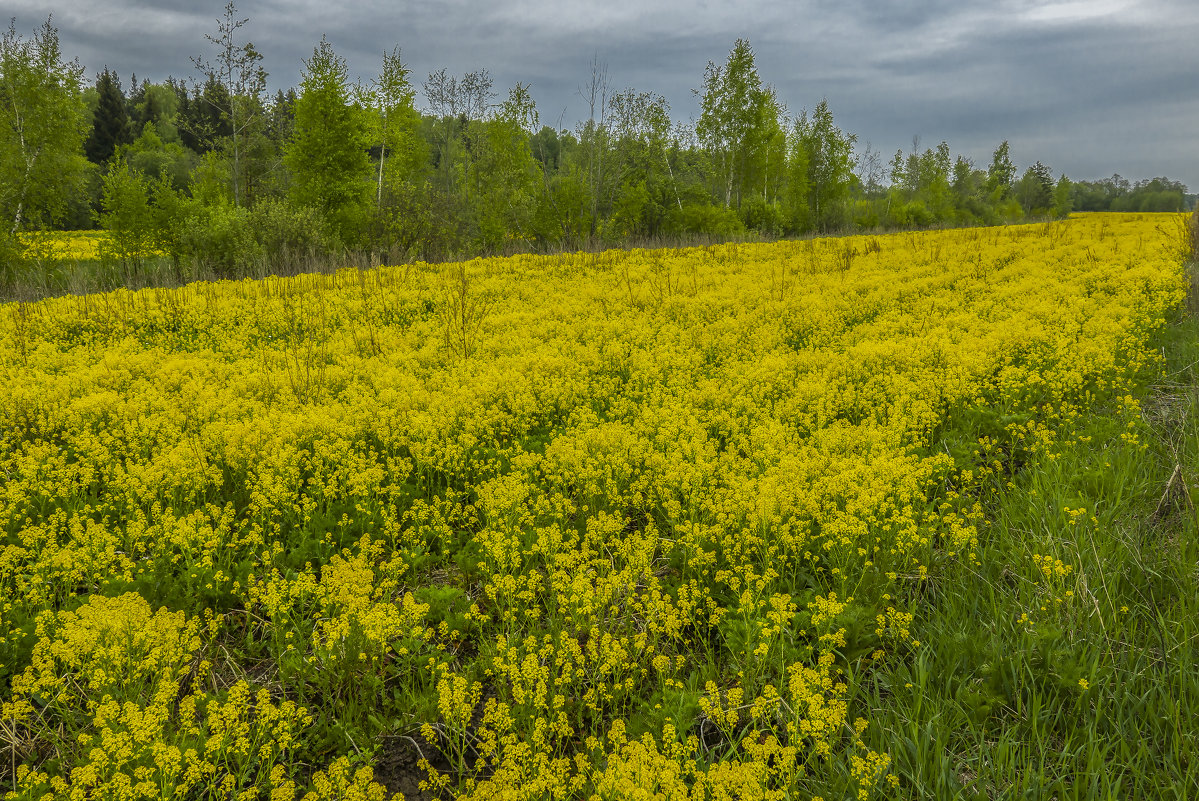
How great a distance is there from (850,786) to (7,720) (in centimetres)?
383

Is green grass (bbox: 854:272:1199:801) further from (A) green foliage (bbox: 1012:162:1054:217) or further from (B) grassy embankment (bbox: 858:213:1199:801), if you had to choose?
(A) green foliage (bbox: 1012:162:1054:217)

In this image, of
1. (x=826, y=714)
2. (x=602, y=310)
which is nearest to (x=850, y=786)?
(x=826, y=714)

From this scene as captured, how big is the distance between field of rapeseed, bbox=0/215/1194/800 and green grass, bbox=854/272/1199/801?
0.05m

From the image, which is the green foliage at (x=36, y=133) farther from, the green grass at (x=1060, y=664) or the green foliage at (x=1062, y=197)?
the green foliage at (x=1062, y=197)

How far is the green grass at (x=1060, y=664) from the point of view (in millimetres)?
2504

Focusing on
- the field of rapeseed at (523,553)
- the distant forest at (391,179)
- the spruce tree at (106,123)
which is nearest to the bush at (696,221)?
the distant forest at (391,179)

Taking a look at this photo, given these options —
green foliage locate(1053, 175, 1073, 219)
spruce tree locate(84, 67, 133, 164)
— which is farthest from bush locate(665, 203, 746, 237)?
green foliage locate(1053, 175, 1073, 219)

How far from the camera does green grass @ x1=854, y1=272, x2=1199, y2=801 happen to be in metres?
2.50

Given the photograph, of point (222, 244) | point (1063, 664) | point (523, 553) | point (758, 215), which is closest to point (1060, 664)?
point (1063, 664)

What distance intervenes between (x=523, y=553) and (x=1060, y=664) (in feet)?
9.77

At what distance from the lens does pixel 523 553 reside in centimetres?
410

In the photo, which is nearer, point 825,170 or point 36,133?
point 36,133

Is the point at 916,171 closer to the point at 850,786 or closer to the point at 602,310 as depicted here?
the point at 602,310

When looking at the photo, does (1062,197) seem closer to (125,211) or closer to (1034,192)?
(1034,192)
